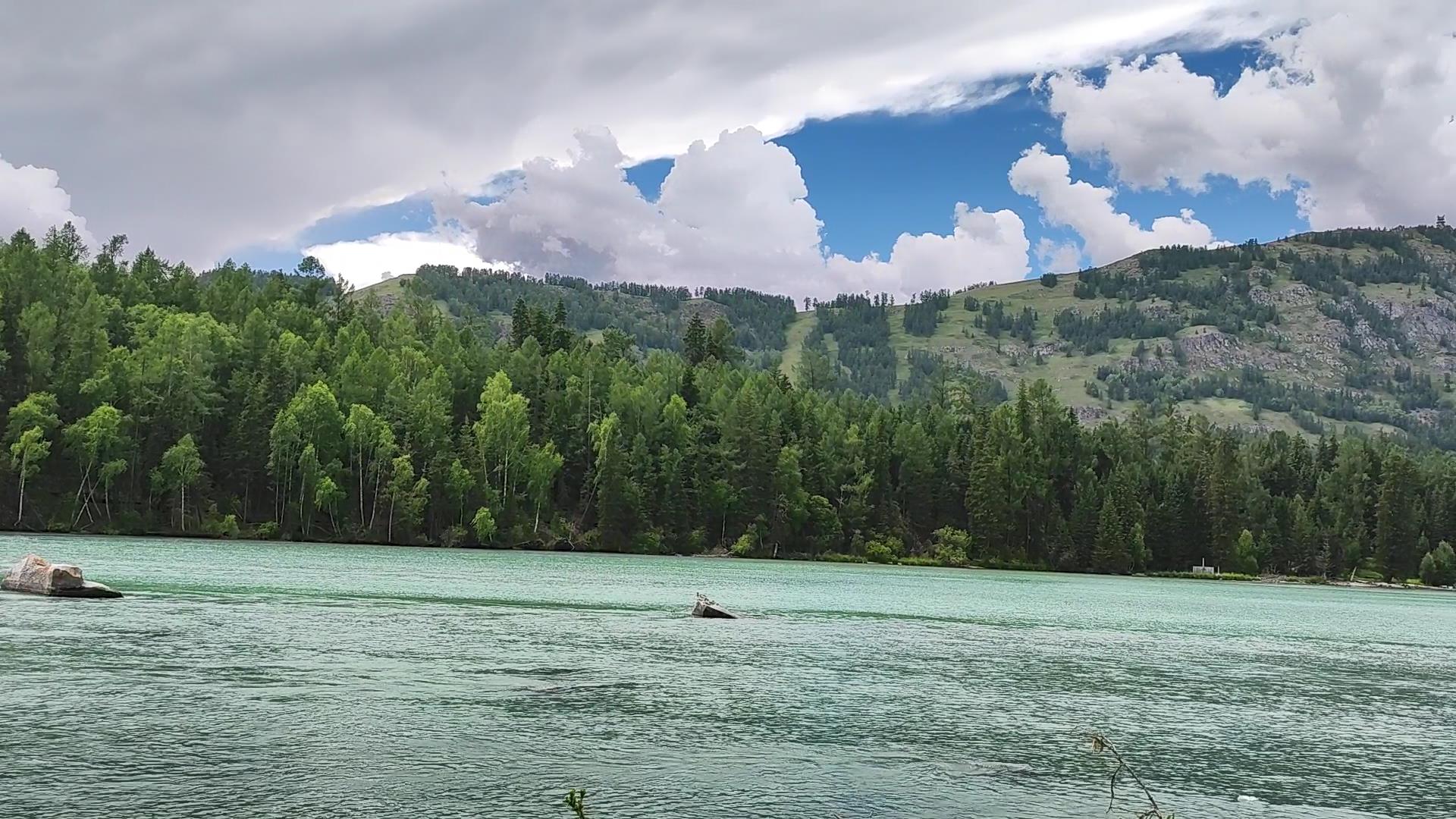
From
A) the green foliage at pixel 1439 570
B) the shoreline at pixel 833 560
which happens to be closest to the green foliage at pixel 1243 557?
the shoreline at pixel 833 560

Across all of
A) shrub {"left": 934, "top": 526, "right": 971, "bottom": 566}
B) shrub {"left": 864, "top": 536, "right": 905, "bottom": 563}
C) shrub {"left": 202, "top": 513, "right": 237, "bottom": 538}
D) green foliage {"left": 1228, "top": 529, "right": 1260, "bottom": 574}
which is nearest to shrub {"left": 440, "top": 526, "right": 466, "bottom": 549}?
shrub {"left": 202, "top": 513, "right": 237, "bottom": 538}

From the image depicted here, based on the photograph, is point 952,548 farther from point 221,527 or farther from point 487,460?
point 221,527

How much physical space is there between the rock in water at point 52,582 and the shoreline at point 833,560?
82993mm

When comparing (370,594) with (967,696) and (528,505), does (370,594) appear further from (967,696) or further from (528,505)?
(528,505)

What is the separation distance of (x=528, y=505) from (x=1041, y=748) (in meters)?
147

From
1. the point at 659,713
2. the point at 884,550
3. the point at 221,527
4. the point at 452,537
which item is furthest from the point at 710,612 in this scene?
the point at 884,550

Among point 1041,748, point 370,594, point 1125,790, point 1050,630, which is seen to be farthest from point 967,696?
point 370,594

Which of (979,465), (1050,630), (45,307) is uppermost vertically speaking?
(45,307)

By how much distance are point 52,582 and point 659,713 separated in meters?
33.6

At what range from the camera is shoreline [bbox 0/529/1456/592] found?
140 meters

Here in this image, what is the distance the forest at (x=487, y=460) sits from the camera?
484 feet

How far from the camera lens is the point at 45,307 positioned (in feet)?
520

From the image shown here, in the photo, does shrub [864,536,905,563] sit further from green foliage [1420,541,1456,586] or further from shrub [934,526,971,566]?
green foliage [1420,541,1456,586]

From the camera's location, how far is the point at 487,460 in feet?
554
